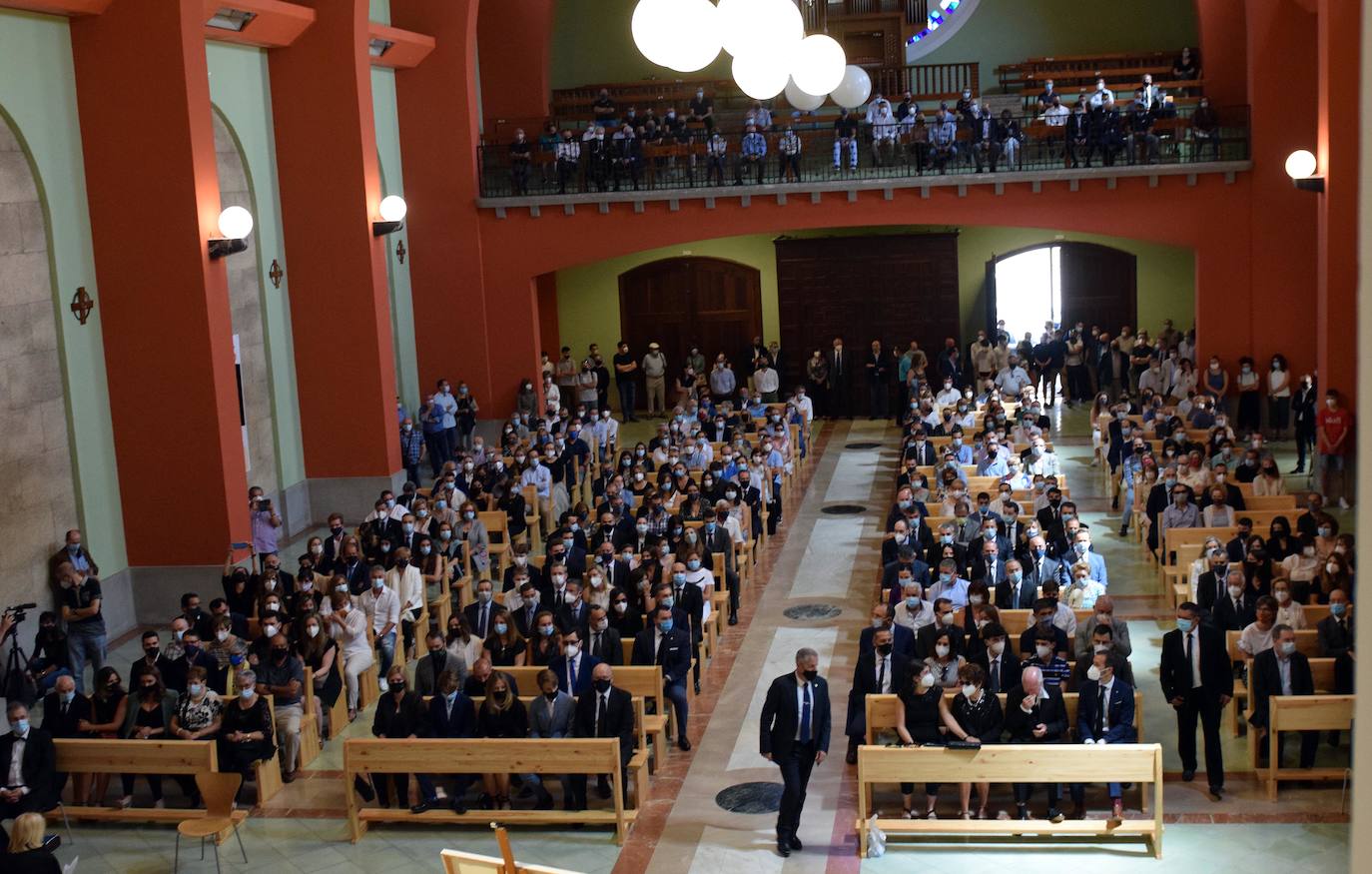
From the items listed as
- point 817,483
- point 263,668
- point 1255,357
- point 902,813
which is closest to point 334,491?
point 817,483

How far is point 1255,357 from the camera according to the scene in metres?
24.9

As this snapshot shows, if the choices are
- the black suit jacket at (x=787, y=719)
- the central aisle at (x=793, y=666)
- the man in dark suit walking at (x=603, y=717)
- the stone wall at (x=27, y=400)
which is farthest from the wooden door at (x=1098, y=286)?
the black suit jacket at (x=787, y=719)

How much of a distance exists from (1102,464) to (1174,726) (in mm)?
9796

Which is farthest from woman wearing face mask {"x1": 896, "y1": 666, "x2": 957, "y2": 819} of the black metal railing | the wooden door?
the wooden door

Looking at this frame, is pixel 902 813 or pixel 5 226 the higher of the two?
pixel 5 226

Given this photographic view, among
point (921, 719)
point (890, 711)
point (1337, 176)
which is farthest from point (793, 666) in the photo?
point (1337, 176)

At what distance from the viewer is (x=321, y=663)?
1324cm

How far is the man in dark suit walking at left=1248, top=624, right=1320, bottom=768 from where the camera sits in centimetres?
1131

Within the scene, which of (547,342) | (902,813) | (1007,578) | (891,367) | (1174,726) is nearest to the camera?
(902,813)

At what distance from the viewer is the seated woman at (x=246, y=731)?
1166 cm

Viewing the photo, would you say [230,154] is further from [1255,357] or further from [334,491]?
[1255,357]

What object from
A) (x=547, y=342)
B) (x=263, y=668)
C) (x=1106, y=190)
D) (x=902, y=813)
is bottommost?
(x=902, y=813)

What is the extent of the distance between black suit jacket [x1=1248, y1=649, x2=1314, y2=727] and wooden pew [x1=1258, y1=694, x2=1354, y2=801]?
33cm

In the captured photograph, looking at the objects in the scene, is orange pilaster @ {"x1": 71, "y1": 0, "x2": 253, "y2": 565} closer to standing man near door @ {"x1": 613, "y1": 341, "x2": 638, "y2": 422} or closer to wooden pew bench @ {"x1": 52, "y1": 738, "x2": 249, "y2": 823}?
wooden pew bench @ {"x1": 52, "y1": 738, "x2": 249, "y2": 823}
